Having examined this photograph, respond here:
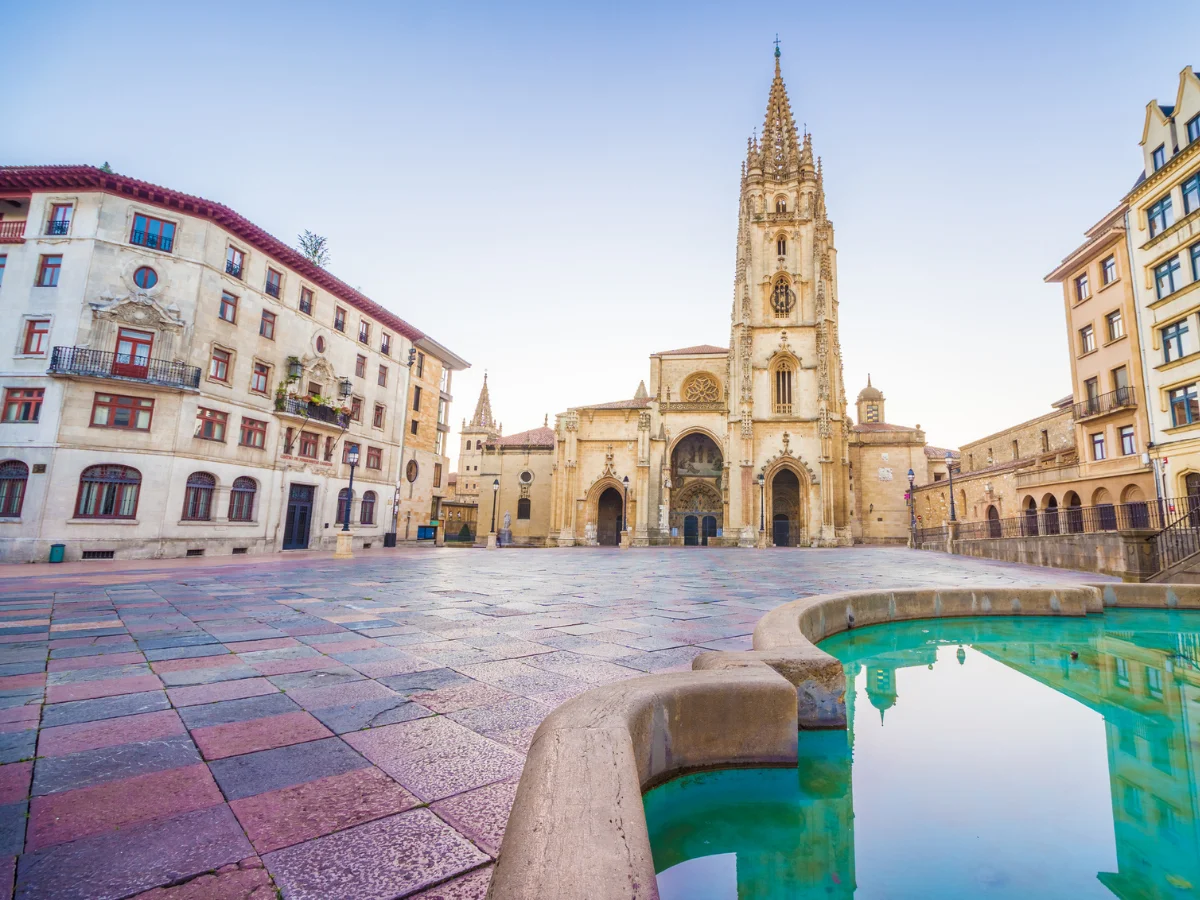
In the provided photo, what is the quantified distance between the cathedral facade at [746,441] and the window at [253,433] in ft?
52.6

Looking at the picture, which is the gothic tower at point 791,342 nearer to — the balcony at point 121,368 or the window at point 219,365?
the window at point 219,365

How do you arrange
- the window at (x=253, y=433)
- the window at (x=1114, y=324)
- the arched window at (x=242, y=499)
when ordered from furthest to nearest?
1. the window at (x=1114, y=324)
2. the window at (x=253, y=433)
3. the arched window at (x=242, y=499)

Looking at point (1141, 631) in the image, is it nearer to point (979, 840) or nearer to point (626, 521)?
point (979, 840)

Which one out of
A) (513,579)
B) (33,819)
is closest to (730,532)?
(513,579)

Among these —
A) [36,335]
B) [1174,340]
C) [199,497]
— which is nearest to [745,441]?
[1174,340]

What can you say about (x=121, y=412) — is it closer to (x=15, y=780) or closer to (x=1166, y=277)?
(x=15, y=780)

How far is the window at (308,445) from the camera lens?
23.1m

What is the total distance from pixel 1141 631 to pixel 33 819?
9.89m

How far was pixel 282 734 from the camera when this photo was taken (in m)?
2.56

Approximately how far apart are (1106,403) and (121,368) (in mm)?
36104

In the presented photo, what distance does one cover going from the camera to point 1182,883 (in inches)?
84.0

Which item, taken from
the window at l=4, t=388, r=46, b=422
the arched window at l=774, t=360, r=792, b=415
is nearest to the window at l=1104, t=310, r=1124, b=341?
the arched window at l=774, t=360, r=792, b=415

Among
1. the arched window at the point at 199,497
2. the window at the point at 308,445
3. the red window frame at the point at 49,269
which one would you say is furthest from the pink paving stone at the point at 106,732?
the window at the point at 308,445

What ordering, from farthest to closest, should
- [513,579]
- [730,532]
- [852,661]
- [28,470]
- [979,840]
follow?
[730,532] < [28,470] < [513,579] < [852,661] < [979,840]
